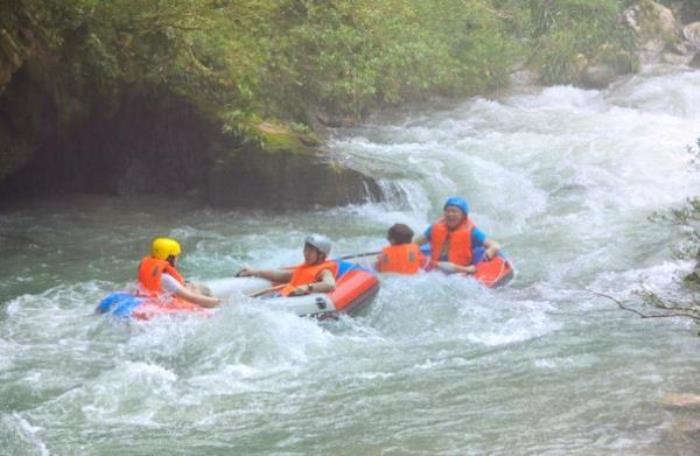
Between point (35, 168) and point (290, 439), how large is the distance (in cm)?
957

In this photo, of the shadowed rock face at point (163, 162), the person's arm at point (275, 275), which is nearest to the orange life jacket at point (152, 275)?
the person's arm at point (275, 275)

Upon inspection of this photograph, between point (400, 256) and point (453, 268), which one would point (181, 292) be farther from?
point (453, 268)

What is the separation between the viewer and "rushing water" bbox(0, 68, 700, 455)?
580cm

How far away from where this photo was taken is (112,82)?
12.9 m

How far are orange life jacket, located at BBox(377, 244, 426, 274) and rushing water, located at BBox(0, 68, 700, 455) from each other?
20cm

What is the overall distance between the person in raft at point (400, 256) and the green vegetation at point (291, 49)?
3.95 m

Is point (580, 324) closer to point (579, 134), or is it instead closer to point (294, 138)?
point (294, 138)

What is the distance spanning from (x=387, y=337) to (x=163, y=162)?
293 inches

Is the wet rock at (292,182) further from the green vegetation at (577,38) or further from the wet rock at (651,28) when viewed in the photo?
the wet rock at (651,28)

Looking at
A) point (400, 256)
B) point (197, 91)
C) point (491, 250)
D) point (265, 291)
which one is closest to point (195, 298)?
point (265, 291)

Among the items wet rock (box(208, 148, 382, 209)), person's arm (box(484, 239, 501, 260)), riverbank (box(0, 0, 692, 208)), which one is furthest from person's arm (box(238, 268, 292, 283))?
wet rock (box(208, 148, 382, 209))

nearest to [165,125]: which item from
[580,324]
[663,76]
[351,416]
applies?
[580,324]

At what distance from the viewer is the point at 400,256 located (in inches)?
379

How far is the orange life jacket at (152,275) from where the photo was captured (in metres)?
8.37
